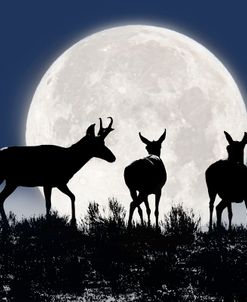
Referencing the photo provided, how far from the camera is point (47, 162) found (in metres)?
23.1

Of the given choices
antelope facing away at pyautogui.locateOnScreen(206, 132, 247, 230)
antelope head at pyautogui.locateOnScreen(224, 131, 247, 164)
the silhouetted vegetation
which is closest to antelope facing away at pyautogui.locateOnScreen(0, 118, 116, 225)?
the silhouetted vegetation

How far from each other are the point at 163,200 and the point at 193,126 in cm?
289

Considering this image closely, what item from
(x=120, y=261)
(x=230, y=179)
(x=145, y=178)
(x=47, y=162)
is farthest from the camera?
(x=47, y=162)

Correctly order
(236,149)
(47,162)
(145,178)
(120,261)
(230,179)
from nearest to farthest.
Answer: (120,261) < (145,178) < (230,179) < (236,149) < (47,162)

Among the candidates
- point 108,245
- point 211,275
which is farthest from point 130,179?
point 211,275

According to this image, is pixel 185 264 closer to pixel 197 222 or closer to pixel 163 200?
pixel 197 222

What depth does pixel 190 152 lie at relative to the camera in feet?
98.5

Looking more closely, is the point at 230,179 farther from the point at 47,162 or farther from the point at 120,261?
the point at 47,162

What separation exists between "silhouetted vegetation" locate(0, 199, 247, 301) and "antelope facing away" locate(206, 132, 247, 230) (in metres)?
0.78

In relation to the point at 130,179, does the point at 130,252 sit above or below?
below

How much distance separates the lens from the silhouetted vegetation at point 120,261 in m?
19.4

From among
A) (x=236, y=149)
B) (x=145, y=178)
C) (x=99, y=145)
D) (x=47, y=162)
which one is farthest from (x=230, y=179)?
(x=47, y=162)

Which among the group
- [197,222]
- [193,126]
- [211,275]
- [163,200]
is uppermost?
[193,126]

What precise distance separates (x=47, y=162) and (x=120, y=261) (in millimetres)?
4082
